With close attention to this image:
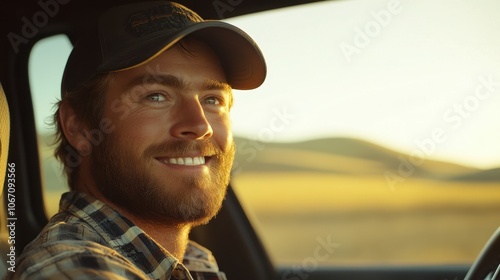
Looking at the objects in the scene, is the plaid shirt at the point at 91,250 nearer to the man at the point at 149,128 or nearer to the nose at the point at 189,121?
the man at the point at 149,128

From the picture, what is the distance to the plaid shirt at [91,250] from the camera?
3.22 feet

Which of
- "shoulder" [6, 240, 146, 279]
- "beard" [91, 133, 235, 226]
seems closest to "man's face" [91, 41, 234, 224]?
"beard" [91, 133, 235, 226]

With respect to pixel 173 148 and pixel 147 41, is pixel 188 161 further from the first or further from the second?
pixel 147 41

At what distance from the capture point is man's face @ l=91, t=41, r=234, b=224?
4.19ft

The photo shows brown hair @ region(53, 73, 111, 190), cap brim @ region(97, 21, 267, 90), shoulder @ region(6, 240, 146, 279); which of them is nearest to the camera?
shoulder @ region(6, 240, 146, 279)

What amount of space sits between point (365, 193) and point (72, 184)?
2074 millimetres

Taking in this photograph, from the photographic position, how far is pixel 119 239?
1204 millimetres

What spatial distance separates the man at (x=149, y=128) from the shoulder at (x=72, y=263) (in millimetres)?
125

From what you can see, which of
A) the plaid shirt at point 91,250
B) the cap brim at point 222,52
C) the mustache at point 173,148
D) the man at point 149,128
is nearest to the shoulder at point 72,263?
the plaid shirt at point 91,250

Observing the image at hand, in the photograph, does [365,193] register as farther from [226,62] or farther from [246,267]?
[226,62]

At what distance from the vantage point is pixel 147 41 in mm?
1256

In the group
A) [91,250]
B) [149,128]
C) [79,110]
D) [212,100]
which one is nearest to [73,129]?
[79,110]

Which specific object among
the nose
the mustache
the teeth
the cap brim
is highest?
the cap brim

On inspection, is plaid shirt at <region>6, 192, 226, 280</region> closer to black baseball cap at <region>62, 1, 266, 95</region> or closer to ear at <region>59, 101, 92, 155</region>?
ear at <region>59, 101, 92, 155</region>
